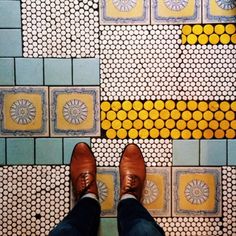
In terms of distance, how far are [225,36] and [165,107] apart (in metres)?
Result: 0.34

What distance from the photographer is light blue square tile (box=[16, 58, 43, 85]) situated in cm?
137

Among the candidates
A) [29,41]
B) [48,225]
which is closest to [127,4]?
[29,41]

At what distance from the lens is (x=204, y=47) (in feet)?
4.47

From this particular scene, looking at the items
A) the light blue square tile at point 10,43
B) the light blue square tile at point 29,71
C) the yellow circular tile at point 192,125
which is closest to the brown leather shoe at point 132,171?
the yellow circular tile at point 192,125

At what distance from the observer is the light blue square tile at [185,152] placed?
138 centimetres

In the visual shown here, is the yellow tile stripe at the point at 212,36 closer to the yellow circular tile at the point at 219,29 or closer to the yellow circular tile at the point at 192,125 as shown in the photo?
the yellow circular tile at the point at 219,29

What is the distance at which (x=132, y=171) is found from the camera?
1358 mm

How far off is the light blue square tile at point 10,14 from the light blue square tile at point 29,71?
0.43 feet

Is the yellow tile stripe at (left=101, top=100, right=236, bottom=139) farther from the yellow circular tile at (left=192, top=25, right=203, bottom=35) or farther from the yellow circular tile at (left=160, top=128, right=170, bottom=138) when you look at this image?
the yellow circular tile at (left=192, top=25, right=203, bottom=35)

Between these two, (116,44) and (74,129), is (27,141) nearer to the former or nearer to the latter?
(74,129)

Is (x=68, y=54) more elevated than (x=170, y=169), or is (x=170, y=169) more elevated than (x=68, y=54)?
(x=68, y=54)

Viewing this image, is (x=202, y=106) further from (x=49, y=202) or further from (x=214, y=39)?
(x=49, y=202)

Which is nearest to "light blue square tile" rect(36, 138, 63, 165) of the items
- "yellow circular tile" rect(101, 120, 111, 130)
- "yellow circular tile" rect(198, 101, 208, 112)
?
"yellow circular tile" rect(101, 120, 111, 130)

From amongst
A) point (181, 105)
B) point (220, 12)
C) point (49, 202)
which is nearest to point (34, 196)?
point (49, 202)
